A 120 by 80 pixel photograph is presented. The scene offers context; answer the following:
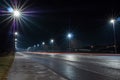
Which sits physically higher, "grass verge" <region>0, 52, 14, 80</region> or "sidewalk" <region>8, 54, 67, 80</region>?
"grass verge" <region>0, 52, 14, 80</region>

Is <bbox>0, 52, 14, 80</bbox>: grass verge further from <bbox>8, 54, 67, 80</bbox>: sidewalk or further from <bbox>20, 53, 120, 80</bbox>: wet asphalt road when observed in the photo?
<bbox>20, 53, 120, 80</bbox>: wet asphalt road

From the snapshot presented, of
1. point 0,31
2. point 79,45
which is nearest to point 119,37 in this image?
point 79,45

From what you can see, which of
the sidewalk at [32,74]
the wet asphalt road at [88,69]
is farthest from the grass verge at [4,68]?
the wet asphalt road at [88,69]

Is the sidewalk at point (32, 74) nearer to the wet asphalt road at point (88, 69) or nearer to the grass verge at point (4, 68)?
the grass verge at point (4, 68)

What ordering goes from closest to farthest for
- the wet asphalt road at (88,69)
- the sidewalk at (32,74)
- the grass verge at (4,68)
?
the sidewalk at (32,74) → the grass verge at (4,68) → the wet asphalt road at (88,69)

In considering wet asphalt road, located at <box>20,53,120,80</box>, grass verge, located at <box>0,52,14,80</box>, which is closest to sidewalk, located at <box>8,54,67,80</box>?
grass verge, located at <box>0,52,14,80</box>

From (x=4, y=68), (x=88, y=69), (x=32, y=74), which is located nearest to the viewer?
(x=32, y=74)

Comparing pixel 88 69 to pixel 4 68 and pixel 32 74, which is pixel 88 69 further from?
Result: pixel 4 68

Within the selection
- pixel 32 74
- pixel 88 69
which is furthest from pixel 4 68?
pixel 88 69

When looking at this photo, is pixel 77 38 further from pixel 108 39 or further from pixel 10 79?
pixel 10 79

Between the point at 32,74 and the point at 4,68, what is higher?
the point at 4,68

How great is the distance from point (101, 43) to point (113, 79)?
84207 mm

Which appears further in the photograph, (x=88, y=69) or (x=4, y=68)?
(x=88, y=69)

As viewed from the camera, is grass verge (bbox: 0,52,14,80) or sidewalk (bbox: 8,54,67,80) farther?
grass verge (bbox: 0,52,14,80)
